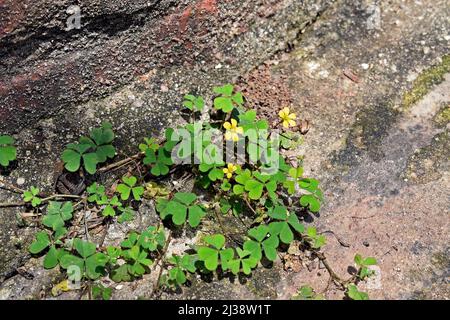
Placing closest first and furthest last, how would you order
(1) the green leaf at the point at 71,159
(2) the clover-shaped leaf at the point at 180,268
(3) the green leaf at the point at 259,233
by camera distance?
(2) the clover-shaped leaf at the point at 180,268 → (3) the green leaf at the point at 259,233 → (1) the green leaf at the point at 71,159

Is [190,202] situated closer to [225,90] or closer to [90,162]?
[90,162]

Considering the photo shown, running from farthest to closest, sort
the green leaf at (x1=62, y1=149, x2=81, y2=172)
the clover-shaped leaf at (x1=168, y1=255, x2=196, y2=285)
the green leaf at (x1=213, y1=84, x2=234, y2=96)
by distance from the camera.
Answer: the green leaf at (x1=213, y1=84, x2=234, y2=96), the green leaf at (x1=62, y1=149, x2=81, y2=172), the clover-shaped leaf at (x1=168, y1=255, x2=196, y2=285)

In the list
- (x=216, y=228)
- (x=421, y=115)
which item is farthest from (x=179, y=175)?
(x=421, y=115)

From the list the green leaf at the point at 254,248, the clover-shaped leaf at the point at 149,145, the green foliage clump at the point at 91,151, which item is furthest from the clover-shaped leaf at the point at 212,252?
the green foliage clump at the point at 91,151

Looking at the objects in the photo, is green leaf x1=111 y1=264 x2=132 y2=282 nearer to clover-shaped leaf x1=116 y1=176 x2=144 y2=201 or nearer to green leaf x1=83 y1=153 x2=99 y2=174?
clover-shaped leaf x1=116 y1=176 x2=144 y2=201

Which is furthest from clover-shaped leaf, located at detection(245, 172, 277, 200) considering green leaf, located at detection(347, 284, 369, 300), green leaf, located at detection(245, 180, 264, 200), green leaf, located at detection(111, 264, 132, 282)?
green leaf, located at detection(111, 264, 132, 282)

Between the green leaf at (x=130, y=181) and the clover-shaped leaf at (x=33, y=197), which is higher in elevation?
the clover-shaped leaf at (x=33, y=197)

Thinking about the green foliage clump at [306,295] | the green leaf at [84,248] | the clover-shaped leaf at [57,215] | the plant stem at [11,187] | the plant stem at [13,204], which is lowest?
the green foliage clump at [306,295]

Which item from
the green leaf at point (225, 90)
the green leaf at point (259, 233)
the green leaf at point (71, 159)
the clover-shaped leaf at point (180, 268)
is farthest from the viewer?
the green leaf at point (225, 90)

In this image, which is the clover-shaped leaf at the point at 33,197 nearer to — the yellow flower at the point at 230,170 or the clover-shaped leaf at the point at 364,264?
the yellow flower at the point at 230,170
